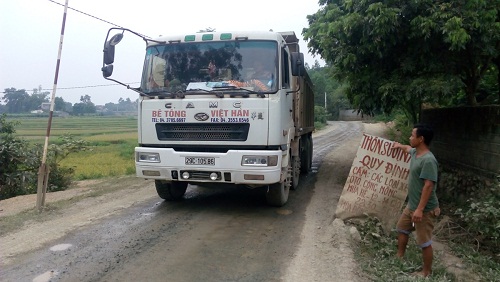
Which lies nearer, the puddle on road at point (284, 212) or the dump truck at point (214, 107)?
the dump truck at point (214, 107)

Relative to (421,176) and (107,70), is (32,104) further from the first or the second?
(421,176)

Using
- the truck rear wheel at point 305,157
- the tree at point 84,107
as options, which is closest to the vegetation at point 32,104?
the tree at point 84,107

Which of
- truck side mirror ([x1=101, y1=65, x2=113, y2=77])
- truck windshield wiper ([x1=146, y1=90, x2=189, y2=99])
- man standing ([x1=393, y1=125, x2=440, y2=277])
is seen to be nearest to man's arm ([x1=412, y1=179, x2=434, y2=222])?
man standing ([x1=393, y1=125, x2=440, y2=277])

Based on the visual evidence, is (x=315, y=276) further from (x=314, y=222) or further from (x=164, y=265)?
(x=314, y=222)

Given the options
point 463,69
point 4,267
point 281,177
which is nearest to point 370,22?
point 463,69

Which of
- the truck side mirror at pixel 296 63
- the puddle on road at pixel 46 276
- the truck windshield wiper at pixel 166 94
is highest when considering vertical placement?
the truck side mirror at pixel 296 63

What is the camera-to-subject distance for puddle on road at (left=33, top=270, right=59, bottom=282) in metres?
3.89

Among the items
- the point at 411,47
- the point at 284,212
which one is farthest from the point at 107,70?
the point at 411,47

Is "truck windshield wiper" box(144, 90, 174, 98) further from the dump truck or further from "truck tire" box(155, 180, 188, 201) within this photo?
"truck tire" box(155, 180, 188, 201)

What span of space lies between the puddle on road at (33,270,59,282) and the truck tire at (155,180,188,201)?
2.78 meters

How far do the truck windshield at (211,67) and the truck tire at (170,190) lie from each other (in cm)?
168

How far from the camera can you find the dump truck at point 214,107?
563 cm

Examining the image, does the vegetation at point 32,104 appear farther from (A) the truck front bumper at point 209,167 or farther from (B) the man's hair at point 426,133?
(B) the man's hair at point 426,133

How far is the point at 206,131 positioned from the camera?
5.81 meters
